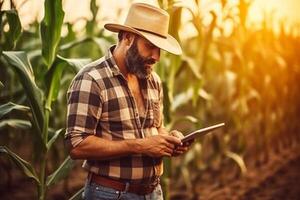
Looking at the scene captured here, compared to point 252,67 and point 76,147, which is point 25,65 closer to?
point 76,147

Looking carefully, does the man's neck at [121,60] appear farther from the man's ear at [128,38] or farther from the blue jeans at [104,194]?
the blue jeans at [104,194]

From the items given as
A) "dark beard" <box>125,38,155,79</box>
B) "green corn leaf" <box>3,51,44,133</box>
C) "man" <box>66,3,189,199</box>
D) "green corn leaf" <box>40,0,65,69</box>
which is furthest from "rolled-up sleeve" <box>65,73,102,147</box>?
"green corn leaf" <box>40,0,65,69</box>

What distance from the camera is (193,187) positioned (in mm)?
4801

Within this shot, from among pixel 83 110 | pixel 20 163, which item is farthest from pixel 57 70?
pixel 83 110

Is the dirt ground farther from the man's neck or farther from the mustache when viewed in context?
the mustache

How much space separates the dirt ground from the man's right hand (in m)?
2.44

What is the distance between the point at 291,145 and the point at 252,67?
1440 mm

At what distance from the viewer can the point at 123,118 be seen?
6.89ft

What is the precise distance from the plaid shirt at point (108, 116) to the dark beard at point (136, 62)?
0.06 metres

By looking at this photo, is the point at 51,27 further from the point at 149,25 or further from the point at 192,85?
the point at 192,85

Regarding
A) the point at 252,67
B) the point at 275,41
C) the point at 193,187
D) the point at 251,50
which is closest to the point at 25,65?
the point at 193,187

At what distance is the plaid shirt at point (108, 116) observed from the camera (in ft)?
6.63

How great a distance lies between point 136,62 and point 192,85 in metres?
2.55

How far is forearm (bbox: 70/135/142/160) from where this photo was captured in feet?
6.59
